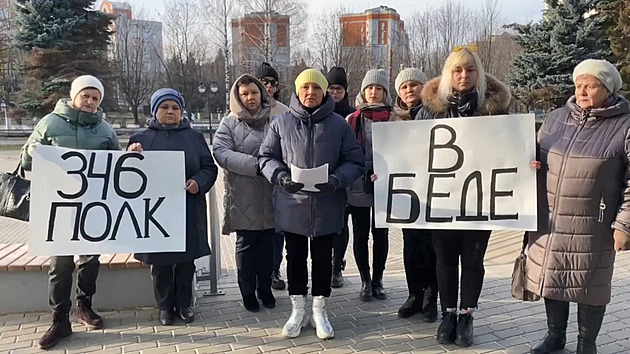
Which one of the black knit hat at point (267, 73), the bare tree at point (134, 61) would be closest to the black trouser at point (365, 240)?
the black knit hat at point (267, 73)

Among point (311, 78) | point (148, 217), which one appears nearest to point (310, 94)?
point (311, 78)

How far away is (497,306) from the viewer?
4594 millimetres

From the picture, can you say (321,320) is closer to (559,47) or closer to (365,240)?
(365,240)

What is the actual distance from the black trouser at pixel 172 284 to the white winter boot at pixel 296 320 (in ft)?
2.87

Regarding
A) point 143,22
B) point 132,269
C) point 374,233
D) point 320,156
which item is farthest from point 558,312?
point 143,22

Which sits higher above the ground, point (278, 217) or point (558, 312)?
point (278, 217)

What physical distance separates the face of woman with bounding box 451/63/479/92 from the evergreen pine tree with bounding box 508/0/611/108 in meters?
14.8

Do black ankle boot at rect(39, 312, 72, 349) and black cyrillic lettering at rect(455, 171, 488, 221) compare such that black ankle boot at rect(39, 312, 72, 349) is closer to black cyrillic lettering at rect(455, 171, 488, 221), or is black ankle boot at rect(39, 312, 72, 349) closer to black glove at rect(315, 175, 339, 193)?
black glove at rect(315, 175, 339, 193)

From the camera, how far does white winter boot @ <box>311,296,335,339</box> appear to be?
387 cm

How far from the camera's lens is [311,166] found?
146 inches

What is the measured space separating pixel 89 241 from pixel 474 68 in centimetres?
297

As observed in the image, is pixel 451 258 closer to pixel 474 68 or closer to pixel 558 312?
pixel 558 312

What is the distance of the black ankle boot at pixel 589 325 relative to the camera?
11.1ft

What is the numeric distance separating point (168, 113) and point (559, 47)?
16167mm
